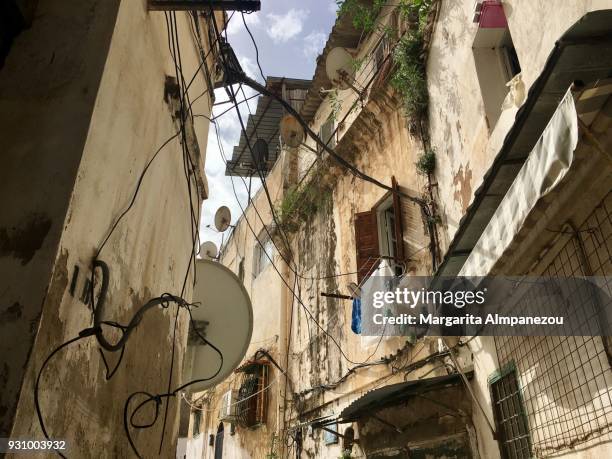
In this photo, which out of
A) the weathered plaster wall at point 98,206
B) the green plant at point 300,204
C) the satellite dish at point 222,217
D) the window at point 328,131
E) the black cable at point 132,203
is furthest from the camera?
the satellite dish at point 222,217

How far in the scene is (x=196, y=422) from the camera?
18.9 metres

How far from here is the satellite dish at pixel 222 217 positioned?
647 inches

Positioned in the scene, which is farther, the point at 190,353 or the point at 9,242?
the point at 190,353

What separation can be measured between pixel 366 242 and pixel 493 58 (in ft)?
13.3

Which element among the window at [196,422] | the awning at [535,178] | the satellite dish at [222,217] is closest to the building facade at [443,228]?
the awning at [535,178]

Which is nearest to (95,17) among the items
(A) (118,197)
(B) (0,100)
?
(B) (0,100)

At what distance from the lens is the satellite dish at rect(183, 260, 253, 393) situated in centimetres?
560

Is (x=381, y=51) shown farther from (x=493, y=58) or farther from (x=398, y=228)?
(x=398, y=228)

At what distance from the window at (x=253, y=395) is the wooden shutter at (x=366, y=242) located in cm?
544

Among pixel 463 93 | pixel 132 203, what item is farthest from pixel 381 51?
pixel 132 203

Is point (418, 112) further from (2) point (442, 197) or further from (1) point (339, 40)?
(1) point (339, 40)

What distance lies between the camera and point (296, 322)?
13.3m

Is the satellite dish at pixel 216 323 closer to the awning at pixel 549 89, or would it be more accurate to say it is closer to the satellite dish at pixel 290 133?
the awning at pixel 549 89

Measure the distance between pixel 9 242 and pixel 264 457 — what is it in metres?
11.6
